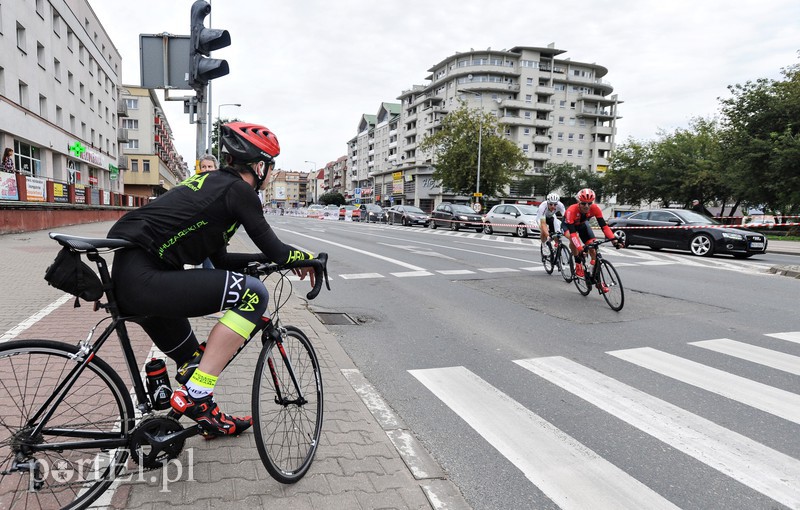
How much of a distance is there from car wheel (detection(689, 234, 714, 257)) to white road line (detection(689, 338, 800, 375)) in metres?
11.8

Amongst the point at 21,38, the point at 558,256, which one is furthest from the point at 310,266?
the point at 21,38

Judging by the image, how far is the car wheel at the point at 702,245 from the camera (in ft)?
52.9

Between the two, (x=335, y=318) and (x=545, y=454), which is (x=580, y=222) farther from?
(x=545, y=454)

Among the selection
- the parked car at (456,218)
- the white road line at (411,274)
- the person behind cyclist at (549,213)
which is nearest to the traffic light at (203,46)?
the white road line at (411,274)

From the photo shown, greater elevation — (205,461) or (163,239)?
(163,239)

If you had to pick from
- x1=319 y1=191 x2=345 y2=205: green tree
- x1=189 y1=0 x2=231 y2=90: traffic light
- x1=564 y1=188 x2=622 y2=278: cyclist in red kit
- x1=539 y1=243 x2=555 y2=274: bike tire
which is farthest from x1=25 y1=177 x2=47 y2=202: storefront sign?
x1=319 y1=191 x2=345 y2=205: green tree

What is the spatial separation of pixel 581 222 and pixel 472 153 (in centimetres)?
3841

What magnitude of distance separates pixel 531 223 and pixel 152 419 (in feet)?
81.8

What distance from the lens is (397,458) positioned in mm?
3025

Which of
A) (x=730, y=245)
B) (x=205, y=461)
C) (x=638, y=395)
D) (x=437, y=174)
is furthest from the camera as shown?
(x=437, y=174)

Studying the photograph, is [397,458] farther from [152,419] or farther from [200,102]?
[200,102]

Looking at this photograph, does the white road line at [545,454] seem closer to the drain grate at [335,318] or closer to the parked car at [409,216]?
the drain grate at [335,318]

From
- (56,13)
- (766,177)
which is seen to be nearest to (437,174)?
(766,177)

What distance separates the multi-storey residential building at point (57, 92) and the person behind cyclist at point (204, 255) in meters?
26.1
